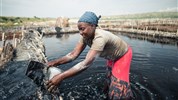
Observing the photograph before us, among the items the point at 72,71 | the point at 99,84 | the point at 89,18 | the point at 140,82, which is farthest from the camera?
the point at 140,82

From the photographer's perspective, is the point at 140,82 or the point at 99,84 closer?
the point at 99,84

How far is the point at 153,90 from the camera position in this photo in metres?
7.37

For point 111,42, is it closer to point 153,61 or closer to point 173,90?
point 173,90

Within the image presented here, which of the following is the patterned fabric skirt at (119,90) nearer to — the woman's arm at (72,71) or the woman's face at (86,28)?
the woman's arm at (72,71)

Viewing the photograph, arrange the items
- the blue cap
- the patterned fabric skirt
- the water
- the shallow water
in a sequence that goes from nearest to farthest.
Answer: the blue cap → the patterned fabric skirt → the water → the shallow water

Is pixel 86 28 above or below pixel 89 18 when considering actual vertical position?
below

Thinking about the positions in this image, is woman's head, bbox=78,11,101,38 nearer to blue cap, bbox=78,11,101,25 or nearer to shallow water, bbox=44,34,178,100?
blue cap, bbox=78,11,101,25

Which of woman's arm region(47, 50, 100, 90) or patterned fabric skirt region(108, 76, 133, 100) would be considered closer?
woman's arm region(47, 50, 100, 90)

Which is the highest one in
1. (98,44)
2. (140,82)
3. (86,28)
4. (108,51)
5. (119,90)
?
(86,28)

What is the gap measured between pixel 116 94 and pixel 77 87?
324cm

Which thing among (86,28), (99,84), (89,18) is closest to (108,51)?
(86,28)

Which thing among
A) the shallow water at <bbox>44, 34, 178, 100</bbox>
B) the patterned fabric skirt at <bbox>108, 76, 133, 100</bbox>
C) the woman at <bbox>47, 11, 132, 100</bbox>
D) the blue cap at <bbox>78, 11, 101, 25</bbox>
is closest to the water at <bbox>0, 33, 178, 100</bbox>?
the shallow water at <bbox>44, 34, 178, 100</bbox>

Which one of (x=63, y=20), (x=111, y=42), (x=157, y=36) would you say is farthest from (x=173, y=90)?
(x=63, y=20)

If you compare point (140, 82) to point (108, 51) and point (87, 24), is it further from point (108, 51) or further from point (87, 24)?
point (87, 24)
